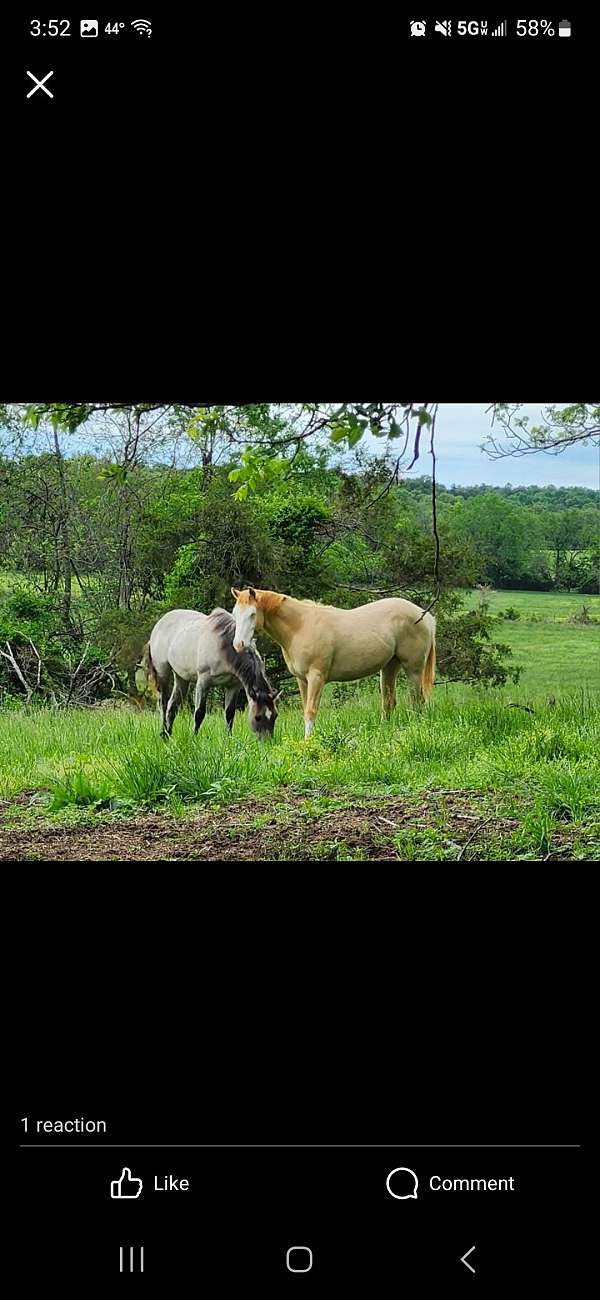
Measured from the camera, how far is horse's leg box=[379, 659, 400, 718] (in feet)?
12.1

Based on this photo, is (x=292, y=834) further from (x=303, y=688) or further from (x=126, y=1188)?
(x=126, y=1188)

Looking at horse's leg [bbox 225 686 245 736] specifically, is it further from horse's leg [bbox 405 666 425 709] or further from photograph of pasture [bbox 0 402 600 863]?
horse's leg [bbox 405 666 425 709]

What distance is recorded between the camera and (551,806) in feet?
11.5

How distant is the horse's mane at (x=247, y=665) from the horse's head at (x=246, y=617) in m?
0.02

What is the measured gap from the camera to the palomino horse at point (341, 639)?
364 cm

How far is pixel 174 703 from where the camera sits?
3660 mm

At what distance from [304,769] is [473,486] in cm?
102

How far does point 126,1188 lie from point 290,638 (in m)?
1.99

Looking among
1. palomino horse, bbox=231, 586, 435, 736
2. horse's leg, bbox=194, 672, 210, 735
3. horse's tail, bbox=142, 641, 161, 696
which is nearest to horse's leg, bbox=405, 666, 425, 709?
palomino horse, bbox=231, 586, 435, 736

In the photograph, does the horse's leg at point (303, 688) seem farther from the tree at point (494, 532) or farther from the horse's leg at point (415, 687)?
the tree at point (494, 532)
